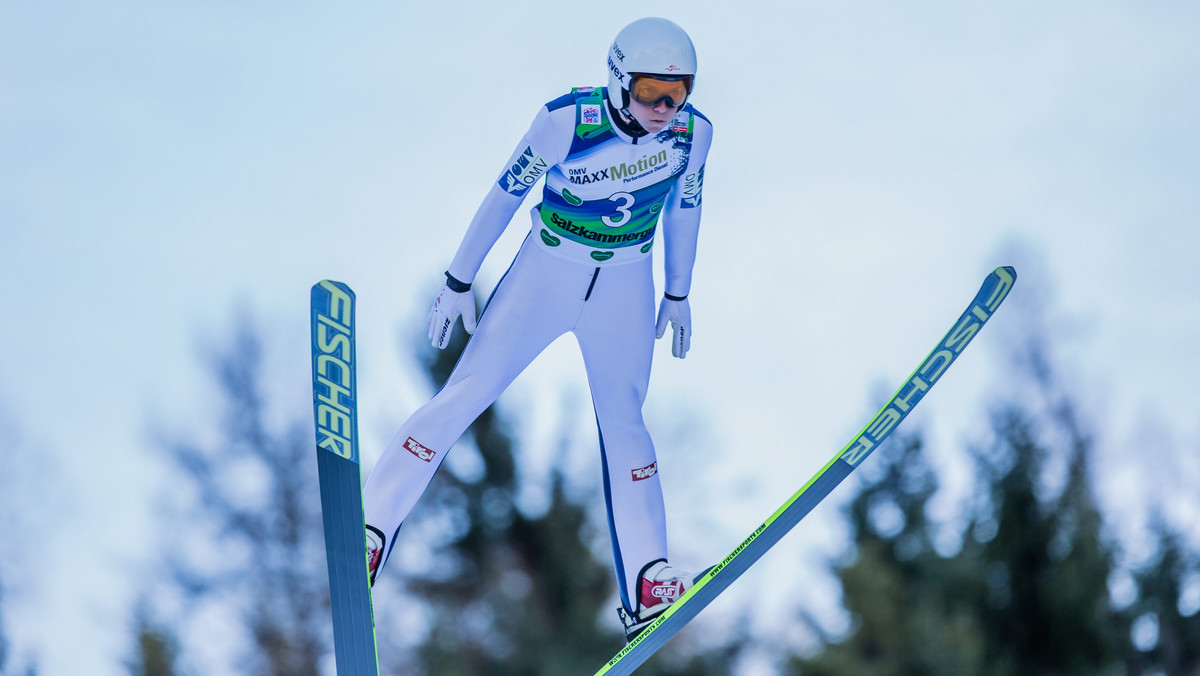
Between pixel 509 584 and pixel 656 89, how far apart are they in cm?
1549

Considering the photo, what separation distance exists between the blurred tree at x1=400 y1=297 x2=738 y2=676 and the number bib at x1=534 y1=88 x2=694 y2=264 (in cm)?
1280

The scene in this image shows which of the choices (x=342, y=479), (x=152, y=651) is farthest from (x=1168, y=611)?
(x=342, y=479)

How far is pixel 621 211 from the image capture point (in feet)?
13.9

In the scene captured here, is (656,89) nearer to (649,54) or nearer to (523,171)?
(649,54)

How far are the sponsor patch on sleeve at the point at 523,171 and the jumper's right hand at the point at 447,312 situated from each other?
400mm

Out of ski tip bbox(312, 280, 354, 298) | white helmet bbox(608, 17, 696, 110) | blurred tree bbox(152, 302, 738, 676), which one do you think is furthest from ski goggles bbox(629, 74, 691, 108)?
blurred tree bbox(152, 302, 738, 676)

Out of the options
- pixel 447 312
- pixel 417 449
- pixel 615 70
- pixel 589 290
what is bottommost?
pixel 417 449

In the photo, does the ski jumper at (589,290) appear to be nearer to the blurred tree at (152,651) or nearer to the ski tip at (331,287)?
the ski tip at (331,287)

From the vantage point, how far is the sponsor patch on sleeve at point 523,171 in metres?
4.14

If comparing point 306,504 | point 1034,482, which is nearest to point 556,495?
point 306,504

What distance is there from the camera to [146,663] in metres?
17.5

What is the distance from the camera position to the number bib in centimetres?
413

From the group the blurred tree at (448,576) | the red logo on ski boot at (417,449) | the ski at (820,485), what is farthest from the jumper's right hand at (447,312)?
the blurred tree at (448,576)

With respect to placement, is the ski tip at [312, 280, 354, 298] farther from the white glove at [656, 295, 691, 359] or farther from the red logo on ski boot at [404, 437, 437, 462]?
the white glove at [656, 295, 691, 359]
